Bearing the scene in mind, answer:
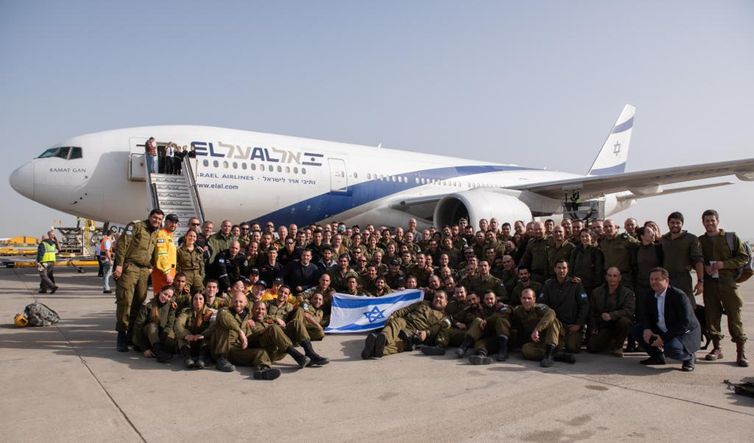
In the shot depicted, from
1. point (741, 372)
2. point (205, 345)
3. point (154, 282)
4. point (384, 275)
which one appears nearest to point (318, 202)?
point (384, 275)

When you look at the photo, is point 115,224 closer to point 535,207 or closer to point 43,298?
point 43,298

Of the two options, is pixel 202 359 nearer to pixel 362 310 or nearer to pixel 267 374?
pixel 267 374

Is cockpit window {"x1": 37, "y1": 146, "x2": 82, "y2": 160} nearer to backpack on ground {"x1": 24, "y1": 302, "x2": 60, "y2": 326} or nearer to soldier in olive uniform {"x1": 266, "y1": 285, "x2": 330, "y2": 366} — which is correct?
backpack on ground {"x1": 24, "y1": 302, "x2": 60, "y2": 326}

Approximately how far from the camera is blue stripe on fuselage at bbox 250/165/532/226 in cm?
1301

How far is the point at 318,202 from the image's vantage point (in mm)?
13344

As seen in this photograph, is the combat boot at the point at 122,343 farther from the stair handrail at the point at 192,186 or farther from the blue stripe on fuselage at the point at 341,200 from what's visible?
the blue stripe on fuselage at the point at 341,200

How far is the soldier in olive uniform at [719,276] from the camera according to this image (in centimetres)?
532

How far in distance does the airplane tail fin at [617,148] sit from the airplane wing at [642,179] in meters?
8.32

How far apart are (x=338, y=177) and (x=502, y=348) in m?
8.98

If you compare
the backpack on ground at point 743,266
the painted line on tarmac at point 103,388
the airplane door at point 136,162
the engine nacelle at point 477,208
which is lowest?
the painted line on tarmac at point 103,388

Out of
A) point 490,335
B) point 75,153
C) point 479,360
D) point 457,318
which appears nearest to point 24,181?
point 75,153

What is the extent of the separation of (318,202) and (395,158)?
3.32 meters

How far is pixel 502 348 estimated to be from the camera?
17.7 ft

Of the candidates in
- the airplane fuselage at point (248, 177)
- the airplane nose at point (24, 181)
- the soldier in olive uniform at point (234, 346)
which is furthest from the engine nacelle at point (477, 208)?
the airplane nose at point (24, 181)
